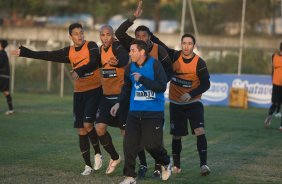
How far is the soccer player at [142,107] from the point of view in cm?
1005

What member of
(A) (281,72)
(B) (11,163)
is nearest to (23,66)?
(A) (281,72)

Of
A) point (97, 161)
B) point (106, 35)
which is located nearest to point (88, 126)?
point (97, 161)

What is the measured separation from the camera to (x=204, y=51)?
3434 centimetres

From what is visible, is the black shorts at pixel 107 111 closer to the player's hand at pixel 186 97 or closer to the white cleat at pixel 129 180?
the player's hand at pixel 186 97

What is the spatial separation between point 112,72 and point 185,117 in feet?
4.52

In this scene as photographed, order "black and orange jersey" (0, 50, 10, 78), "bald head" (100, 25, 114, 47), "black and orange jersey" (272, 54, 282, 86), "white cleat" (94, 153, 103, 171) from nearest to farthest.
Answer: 1. "bald head" (100, 25, 114, 47)
2. "white cleat" (94, 153, 103, 171)
3. "black and orange jersey" (272, 54, 282, 86)
4. "black and orange jersey" (0, 50, 10, 78)

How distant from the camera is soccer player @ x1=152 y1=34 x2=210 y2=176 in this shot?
1138 cm

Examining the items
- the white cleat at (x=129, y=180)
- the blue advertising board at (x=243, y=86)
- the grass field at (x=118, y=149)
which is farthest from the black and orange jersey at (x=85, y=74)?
the blue advertising board at (x=243, y=86)

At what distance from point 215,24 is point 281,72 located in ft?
105

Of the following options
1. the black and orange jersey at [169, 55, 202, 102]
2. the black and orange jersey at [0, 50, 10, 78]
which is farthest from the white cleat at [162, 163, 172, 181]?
the black and orange jersey at [0, 50, 10, 78]

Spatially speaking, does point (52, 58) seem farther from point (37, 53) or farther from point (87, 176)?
point (87, 176)

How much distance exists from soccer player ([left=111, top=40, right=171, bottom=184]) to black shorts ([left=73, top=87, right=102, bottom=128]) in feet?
4.07

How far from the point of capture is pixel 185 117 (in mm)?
11664

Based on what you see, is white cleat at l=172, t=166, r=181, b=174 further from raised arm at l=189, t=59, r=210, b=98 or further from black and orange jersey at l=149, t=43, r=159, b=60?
black and orange jersey at l=149, t=43, r=159, b=60
